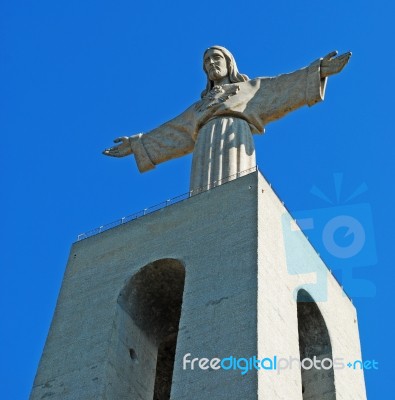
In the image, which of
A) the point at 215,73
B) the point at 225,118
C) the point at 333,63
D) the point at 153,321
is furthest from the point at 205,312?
the point at 215,73

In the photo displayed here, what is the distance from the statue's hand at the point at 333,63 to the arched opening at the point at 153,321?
5.03 meters

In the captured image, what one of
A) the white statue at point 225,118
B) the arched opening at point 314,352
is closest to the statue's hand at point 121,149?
the white statue at point 225,118

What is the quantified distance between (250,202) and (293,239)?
3.55ft

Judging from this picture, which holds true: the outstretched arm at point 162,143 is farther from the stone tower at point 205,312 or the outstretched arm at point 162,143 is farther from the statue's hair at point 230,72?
the stone tower at point 205,312

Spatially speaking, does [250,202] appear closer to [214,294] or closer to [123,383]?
[214,294]

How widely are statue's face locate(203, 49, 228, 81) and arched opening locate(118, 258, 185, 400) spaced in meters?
5.22

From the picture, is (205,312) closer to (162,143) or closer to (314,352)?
(314,352)

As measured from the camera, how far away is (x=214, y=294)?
13.2 metres

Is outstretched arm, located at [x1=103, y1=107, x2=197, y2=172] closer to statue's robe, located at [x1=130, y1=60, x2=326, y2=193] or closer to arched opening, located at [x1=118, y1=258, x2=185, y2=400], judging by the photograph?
statue's robe, located at [x1=130, y1=60, x2=326, y2=193]

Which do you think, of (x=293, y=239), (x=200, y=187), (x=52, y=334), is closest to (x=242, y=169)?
(x=200, y=187)

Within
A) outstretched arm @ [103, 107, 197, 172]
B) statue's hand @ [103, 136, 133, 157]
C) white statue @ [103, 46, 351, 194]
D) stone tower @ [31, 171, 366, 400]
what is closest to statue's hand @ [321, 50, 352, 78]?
white statue @ [103, 46, 351, 194]

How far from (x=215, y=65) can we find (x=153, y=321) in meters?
5.96

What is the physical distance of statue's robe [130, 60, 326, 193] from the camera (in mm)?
16281

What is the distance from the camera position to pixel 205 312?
12969 mm
